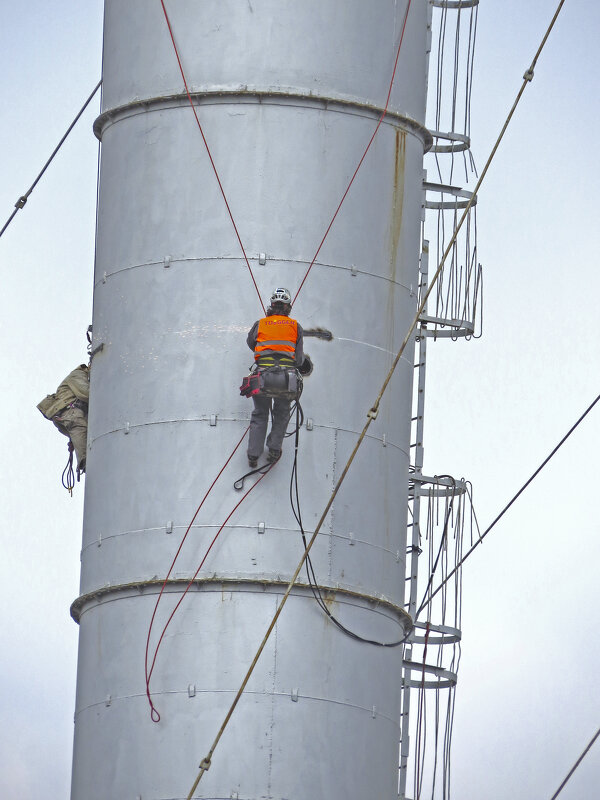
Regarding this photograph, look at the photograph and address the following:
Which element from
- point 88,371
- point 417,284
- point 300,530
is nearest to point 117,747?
point 300,530

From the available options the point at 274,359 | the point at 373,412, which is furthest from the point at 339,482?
the point at 274,359

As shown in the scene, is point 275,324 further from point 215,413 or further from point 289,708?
point 289,708

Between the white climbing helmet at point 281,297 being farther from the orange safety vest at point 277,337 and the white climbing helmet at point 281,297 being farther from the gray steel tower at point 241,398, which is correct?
the gray steel tower at point 241,398

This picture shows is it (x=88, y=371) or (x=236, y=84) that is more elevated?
(x=236, y=84)

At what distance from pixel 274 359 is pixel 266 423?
1.16 meters

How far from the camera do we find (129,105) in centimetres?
3388

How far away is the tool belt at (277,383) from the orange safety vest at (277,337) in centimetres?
19

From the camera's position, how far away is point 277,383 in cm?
3075

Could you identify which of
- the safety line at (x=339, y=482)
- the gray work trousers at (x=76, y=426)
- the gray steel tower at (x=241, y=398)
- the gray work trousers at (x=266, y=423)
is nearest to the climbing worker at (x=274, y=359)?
the gray work trousers at (x=266, y=423)

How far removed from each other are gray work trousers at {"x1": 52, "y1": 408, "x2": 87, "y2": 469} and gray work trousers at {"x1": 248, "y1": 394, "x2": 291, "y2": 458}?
3512 millimetres

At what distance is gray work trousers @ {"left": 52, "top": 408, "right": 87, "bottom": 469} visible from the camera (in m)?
33.9

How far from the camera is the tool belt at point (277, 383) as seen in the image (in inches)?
1211

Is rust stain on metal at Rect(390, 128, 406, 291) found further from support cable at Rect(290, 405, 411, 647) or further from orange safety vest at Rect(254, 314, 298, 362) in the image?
support cable at Rect(290, 405, 411, 647)

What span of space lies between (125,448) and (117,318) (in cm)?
216
